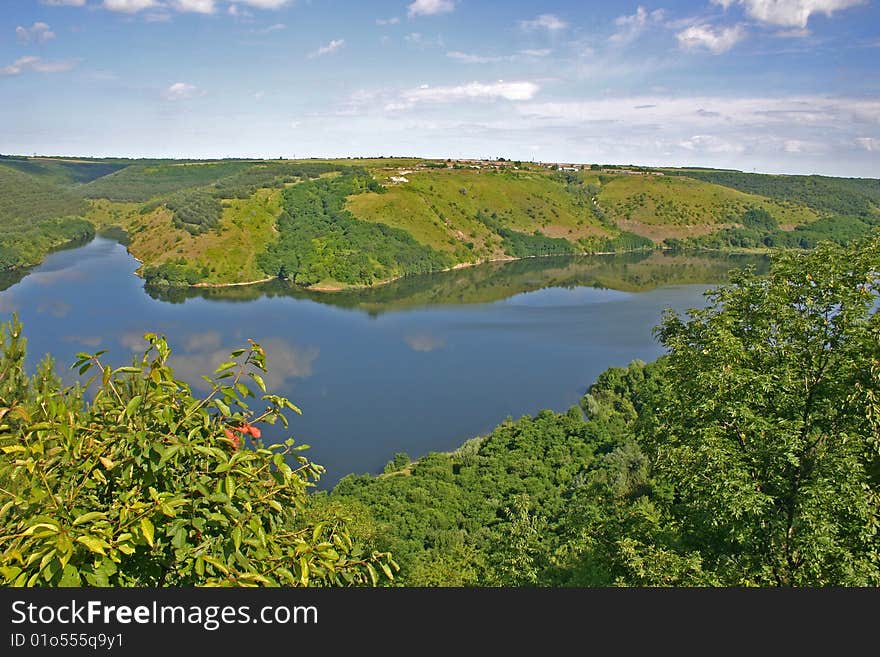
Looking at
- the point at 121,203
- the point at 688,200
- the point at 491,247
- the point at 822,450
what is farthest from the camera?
the point at 121,203

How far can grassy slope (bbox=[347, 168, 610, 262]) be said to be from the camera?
13462cm

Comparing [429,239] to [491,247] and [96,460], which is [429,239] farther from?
[96,460]

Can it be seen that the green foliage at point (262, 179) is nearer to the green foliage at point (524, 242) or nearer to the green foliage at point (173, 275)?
the green foliage at point (173, 275)

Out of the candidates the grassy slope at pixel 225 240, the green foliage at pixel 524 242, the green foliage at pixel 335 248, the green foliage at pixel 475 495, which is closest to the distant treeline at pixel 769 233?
the green foliage at pixel 524 242

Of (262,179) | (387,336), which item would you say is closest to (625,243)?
(262,179)

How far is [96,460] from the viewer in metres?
3.78

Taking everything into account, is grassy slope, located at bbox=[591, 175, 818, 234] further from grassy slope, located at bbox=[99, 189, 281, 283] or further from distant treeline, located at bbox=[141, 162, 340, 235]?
grassy slope, located at bbox=[99, 189, 281, 283]

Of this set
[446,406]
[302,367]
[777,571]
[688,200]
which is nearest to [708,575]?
[777,571]

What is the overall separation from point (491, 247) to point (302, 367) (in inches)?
3539

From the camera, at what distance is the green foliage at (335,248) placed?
111 m

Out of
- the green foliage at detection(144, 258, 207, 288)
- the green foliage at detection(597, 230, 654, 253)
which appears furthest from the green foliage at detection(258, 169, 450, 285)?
the green foliage at detection(597, 230, 654, 253)

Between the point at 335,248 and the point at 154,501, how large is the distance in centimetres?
11685

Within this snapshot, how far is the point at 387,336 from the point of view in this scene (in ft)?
238

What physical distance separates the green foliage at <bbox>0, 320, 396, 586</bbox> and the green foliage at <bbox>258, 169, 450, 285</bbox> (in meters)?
105
